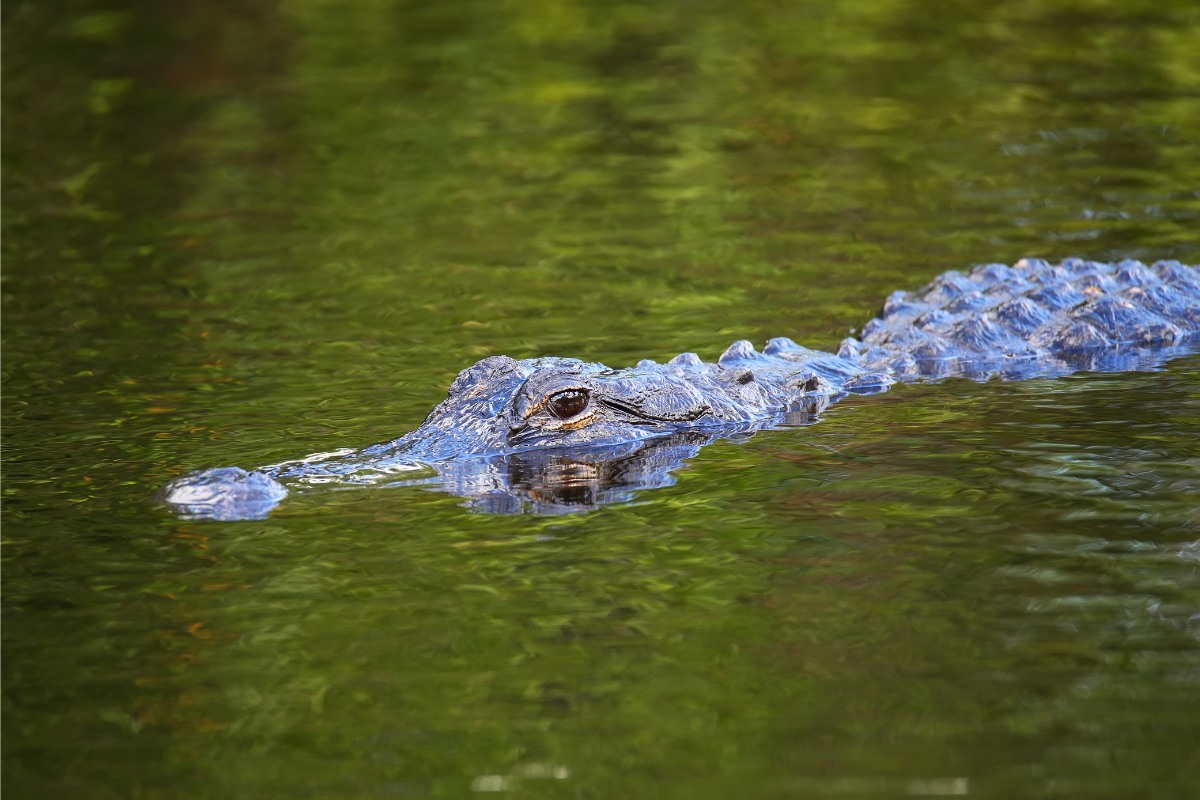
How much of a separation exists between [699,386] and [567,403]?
0.81 meters

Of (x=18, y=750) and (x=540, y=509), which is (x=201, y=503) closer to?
(x=540, y=509)

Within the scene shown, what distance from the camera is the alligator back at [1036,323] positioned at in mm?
8273

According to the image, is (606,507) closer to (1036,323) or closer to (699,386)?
(699,386)

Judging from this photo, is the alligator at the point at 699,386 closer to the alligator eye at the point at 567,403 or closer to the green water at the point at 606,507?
the alligator eye at the point at 567,403

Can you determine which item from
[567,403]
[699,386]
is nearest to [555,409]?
[567,403]

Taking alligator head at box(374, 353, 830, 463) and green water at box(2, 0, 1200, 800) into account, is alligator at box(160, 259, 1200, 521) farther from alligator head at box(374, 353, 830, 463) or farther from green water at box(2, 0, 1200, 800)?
green water at box(2, 0, 1200, 800)

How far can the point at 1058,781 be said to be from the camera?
399cm

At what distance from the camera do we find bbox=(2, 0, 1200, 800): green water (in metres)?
4.38

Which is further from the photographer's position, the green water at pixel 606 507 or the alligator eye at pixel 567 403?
the alligator eye at pixel 567 403

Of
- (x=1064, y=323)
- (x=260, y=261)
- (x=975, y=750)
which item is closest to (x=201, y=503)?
(x=975, y=750)

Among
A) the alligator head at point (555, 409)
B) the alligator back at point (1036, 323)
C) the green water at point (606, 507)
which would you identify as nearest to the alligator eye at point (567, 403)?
the alligator head at point (555, 409)

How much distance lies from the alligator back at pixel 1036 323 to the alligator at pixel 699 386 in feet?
0.03

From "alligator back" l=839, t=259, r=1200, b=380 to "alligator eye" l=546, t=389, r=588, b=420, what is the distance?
74.3 inches

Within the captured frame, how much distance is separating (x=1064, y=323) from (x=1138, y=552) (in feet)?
10.9
